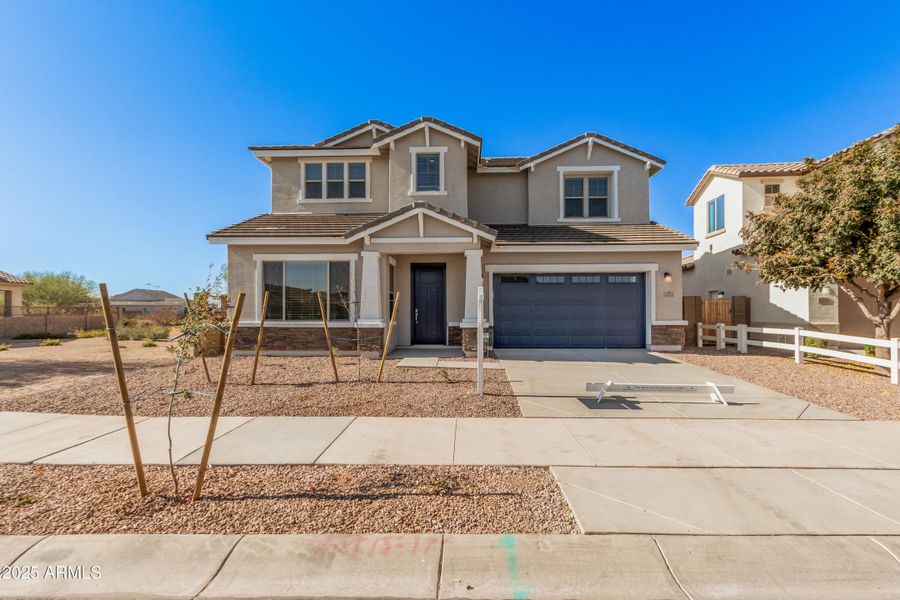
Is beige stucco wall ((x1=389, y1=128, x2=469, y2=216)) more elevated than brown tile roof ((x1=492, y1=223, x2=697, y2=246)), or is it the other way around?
beige stucco wall ((x1=389, y1=128, x2=469, y2=216))

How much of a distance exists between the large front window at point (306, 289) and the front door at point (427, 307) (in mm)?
2389

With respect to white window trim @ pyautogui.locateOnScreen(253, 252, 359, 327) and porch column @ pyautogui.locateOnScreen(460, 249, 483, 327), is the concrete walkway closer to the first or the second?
porch column @ pyautogui.locateOnScreen(460, 249, 483, 327)

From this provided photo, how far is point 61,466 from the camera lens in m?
4.42

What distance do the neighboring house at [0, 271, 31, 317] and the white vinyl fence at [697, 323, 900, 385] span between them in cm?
3369

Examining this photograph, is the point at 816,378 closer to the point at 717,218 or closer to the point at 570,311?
the point at 570,311

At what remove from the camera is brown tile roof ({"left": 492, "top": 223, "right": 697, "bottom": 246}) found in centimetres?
1282

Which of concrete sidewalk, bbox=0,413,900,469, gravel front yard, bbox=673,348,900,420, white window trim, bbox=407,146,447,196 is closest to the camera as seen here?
concrete sidewalk, bbox=0,413,900,469

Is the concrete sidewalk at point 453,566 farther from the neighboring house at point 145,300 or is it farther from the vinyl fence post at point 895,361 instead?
the neighboring house at point 145,300

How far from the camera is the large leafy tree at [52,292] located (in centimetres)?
4056

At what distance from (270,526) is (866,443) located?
678 cm


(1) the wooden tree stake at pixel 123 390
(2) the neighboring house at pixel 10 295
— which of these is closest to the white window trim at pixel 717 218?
(1) the wooden tree stake at pixel 123 390

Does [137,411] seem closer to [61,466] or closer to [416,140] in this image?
[61,466]

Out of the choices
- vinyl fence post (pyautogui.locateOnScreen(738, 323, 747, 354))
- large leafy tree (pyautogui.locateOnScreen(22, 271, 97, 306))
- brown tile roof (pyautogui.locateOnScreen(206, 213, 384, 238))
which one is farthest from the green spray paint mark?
large leafy tree (pyautogui.locateOnScreen(22, 271, 97, 306))

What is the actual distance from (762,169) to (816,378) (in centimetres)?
1037
